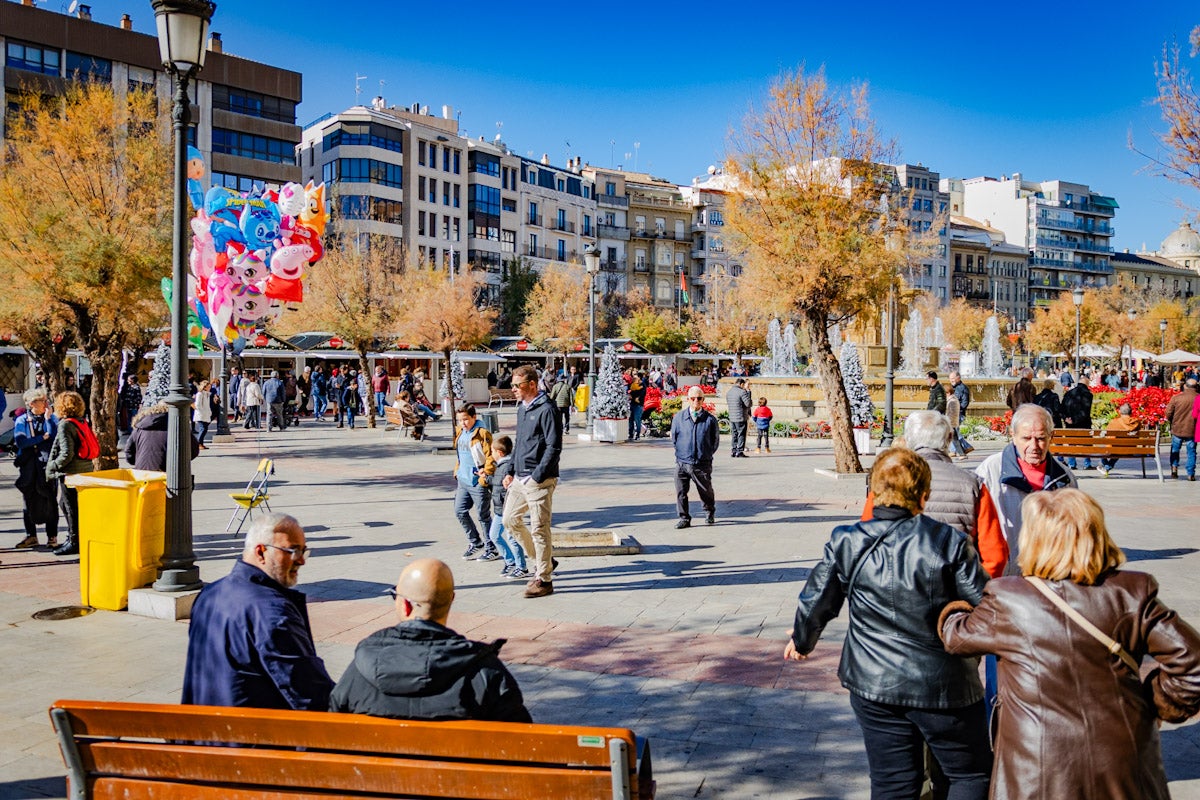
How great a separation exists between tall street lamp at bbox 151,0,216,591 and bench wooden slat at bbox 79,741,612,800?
4.33 meters

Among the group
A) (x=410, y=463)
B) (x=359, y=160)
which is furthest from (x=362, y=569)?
(x=359, y=160)

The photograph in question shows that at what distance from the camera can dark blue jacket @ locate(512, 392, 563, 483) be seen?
7.85 metres

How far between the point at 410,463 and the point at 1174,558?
511 inches

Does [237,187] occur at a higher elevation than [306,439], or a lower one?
higher

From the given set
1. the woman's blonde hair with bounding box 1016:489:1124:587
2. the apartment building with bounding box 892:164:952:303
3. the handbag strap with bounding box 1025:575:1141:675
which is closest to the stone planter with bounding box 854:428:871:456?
the woman's blonde hair with bounding box 1016:489:1124:587

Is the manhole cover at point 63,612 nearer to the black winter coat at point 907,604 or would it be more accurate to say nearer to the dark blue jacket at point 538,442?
the dark blue jacket at point 538,442

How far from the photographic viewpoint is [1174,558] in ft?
30.5

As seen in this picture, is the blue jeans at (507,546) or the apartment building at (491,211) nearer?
the blue jeans at (507,546)

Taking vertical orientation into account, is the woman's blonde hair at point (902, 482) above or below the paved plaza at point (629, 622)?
above

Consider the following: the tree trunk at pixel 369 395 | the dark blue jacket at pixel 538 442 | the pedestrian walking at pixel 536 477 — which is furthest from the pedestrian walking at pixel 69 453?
the tree trunk at pixel 369 395

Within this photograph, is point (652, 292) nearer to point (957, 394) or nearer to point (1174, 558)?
point (957, 394)

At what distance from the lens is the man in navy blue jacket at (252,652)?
3.45 m

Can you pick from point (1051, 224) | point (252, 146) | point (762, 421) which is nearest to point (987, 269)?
point (1051, 224)

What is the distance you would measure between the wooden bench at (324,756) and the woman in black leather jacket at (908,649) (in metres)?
0.84
